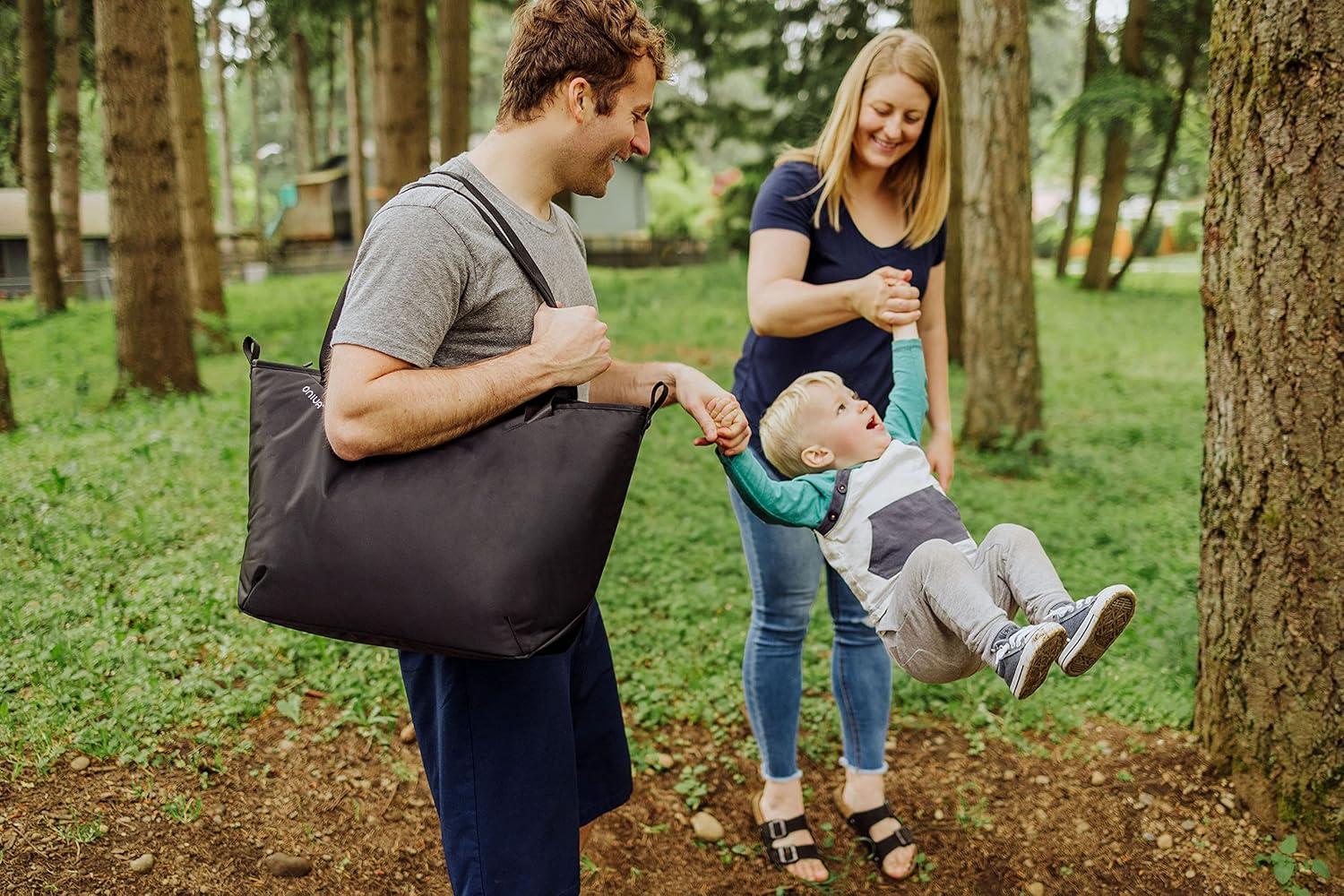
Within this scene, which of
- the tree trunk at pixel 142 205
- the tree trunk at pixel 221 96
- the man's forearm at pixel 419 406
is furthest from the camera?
the tree trunk at pixel 221 96

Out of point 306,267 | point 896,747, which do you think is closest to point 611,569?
point 896,747

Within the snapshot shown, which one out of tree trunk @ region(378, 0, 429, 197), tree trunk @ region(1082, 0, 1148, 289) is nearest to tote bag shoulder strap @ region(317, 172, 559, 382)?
tree trunk @ region(378, 0, 429, 197)

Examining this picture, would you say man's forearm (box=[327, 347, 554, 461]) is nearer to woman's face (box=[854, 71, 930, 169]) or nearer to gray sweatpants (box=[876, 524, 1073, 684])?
gray sweatpants (box=[876, 524, 1073, 684])

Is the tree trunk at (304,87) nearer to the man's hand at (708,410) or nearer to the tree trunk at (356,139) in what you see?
the tree trunk at (356,139)

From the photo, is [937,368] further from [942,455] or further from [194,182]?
[194,182]

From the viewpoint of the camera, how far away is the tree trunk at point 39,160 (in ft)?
42.6

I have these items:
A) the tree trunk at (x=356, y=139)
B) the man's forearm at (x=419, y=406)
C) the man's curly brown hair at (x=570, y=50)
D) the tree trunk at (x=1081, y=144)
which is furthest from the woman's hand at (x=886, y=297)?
the tree trunk at (x=356, y=139)

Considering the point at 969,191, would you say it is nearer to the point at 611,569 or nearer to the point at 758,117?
the point at 611,569

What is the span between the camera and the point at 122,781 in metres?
3.19

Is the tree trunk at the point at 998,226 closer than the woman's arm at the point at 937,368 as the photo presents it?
No

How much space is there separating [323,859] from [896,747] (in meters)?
2.07

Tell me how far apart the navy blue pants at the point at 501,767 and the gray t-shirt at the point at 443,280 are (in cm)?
64

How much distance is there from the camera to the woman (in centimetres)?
275

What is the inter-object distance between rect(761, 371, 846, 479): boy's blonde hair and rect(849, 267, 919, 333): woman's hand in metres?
0.20
